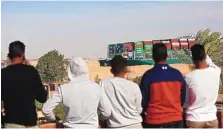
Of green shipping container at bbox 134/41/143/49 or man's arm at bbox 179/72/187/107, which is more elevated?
green shipping container at bbox 134/41/143/49

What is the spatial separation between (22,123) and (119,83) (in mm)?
1056

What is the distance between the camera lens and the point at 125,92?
4.32m

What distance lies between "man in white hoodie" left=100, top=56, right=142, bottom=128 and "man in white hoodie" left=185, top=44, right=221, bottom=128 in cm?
59

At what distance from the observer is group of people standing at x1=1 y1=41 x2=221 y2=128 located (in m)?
4.02

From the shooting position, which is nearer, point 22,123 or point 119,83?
point 22,123

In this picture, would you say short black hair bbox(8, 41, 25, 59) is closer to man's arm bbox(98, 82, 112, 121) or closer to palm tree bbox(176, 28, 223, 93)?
man's arm bbox(98, 82, 112, 121)

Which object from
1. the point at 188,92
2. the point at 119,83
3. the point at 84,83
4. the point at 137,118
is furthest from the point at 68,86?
the point at 188,92

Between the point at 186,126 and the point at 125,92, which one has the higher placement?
the point at 125,92

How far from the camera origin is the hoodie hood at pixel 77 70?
413 centimetres

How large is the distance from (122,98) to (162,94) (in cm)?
41

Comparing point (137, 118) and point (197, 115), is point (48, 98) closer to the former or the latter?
point (137, 118)

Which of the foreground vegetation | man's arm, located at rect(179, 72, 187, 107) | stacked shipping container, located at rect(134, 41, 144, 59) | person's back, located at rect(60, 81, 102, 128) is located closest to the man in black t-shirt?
person's back, located at rect(60, 81, 102, 128)

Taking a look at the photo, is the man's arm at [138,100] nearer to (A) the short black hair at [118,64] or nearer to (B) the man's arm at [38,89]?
(A) the short black hair at [118,64]

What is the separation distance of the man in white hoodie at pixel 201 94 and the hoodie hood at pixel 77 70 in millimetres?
1162
